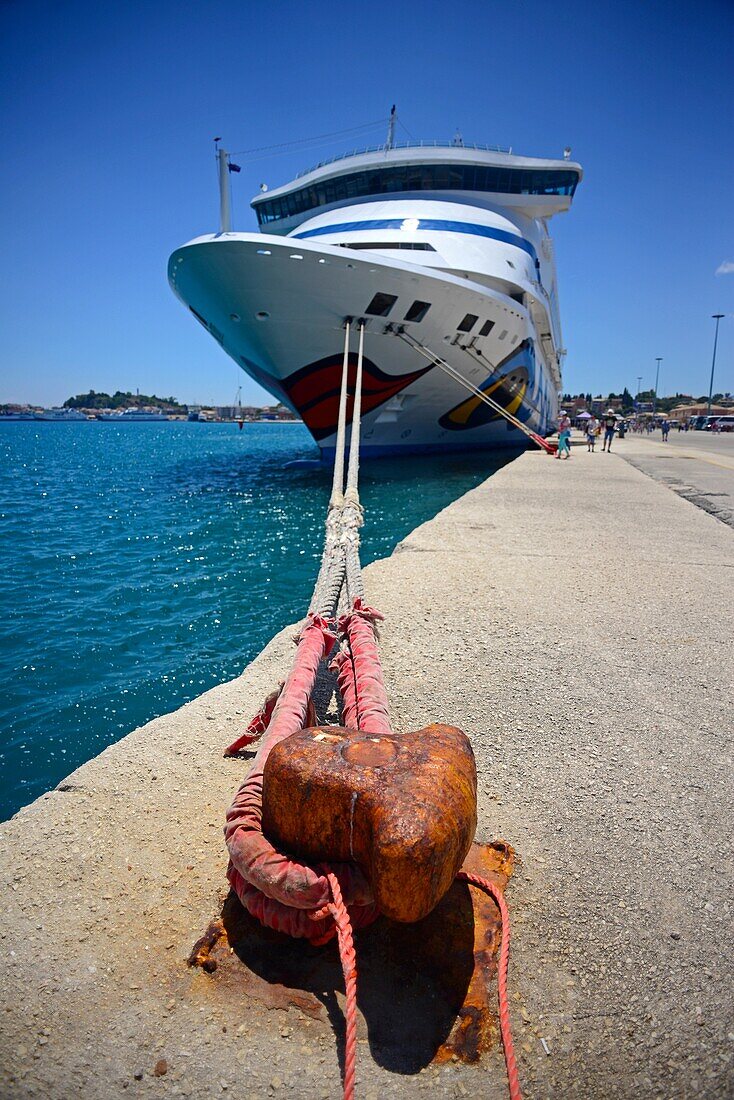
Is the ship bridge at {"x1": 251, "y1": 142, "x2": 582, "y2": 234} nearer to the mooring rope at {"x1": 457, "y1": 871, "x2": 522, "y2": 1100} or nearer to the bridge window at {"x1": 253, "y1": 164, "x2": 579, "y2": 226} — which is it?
the bridge window at {"x1": 253, "y1": 164, "x2": 579, "y2": 226}

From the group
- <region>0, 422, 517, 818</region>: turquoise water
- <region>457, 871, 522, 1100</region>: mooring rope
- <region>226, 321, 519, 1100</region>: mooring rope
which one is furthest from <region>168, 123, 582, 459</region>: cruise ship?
<region>457, 871, 522, 1100</region>: mooring rope

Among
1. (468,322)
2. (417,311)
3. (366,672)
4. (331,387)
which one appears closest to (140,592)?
(366,672)

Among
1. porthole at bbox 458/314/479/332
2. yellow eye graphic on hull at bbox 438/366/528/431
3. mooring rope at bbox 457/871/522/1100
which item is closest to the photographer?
mooring rope at bbox 457/871/522/1100

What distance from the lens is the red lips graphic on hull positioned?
16.0m

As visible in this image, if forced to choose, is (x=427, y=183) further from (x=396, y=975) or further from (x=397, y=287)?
(x=396, y=975)

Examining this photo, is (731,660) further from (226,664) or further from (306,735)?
(226,664)

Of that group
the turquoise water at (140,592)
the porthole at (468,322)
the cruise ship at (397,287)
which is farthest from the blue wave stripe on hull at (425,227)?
the turquoise water at (140,592)

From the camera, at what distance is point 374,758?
1.69 m

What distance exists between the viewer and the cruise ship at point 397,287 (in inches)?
541

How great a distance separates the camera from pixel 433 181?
66.7 ft

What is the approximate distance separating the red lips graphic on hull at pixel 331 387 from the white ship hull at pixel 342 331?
0.03 meters

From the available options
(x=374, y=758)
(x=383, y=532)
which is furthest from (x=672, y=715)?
(x=383, y=532)

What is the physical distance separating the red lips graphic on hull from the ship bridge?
7810 millimetres

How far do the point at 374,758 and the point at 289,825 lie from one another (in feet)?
0.98
